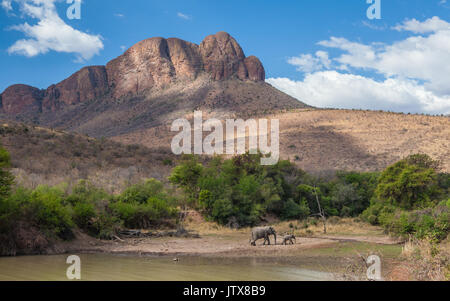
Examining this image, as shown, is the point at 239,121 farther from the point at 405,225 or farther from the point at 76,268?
the point at 76,268

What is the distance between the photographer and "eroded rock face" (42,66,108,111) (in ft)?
413

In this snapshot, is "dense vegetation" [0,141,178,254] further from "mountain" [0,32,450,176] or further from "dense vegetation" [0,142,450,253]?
"mountain" [0,32,450,176]

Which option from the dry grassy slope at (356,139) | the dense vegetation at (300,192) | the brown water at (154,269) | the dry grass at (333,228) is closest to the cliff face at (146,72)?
the dry grassy slope at (356,139)

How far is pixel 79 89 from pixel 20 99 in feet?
73.0

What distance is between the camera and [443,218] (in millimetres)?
18078

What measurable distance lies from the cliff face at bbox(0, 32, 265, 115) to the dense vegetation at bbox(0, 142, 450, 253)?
257 feet

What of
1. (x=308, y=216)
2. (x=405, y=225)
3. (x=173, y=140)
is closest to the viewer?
(x=405, y=225)

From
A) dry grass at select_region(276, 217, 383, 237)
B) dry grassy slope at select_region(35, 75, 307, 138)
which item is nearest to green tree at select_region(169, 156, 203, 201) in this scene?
dry grass at select_region(276, 217, 383, 237)

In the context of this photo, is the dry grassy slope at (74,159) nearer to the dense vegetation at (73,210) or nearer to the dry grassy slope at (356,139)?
the dense vegetation at (73,210)

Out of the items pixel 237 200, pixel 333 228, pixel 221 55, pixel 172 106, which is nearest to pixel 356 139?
pixel 333 228

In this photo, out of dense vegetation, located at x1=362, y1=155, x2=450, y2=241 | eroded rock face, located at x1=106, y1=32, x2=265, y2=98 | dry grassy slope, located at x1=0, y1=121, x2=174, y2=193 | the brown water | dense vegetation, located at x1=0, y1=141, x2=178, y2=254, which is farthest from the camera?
→ eroded rock face, located at x1=106, y1=32, x2=265, y2=98

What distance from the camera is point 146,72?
11894cm
